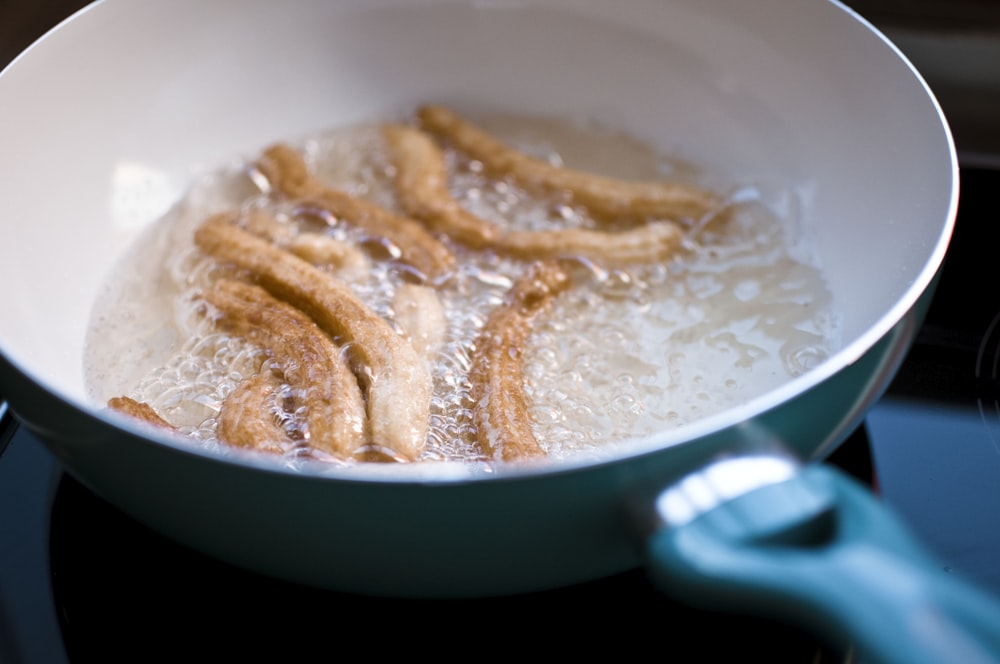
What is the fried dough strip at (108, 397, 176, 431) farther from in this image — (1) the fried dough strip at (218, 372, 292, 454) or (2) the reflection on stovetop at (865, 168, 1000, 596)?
(2) the reflection on stovetop at (865, 168, 1000, 596)

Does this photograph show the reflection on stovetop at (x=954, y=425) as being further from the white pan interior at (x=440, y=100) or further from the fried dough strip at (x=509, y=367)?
the fried dough strip at (x=509, y=367)

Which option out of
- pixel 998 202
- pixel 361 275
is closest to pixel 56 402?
pixel 361 275

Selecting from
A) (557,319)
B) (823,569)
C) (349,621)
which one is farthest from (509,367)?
(823,569)

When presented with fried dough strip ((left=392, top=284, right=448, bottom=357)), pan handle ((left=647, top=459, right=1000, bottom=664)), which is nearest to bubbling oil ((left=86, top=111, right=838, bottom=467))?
fried dough strip ((left=392, top=284, right=448, bottom=357))

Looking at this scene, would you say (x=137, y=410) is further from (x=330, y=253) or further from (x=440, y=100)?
(x=440, y=100)

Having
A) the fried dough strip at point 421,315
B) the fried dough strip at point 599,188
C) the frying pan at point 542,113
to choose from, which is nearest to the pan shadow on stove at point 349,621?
the frying pan at point 542,113

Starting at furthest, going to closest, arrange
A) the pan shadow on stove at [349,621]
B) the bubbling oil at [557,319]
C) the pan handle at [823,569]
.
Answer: the bubbling oil at [557,319]
the pan shadow on stove at [349,621]
the pan handle at [823,569]
